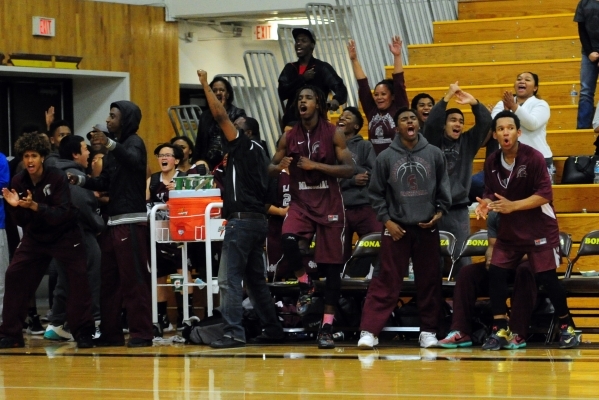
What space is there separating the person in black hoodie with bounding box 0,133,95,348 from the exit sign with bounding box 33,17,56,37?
5.63 metres

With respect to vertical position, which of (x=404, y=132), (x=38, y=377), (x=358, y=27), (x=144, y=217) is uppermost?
(x=358, y=27)

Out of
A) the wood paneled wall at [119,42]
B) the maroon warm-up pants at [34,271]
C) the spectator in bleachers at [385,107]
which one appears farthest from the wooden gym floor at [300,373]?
the wood paneled wall at [119,42]

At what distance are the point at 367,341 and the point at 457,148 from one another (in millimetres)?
1986

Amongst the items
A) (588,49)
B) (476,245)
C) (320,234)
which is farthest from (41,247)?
(588,49)

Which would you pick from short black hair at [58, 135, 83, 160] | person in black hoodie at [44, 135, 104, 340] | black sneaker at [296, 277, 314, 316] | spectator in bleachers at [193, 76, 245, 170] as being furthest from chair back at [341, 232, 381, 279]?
short black hair at [58, 135, 83, 160]

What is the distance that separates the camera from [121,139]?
31.8 ft

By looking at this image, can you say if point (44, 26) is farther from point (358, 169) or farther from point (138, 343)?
point (138, 343)

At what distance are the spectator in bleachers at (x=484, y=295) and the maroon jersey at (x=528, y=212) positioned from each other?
0.64 ft

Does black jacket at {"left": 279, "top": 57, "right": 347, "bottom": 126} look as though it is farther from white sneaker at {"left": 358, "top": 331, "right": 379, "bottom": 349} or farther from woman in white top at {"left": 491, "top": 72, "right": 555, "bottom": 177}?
white sneaker at {"left": 358, "top": 331, "right": 379, "bottom": 349}

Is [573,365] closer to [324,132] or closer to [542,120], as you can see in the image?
[324,132]

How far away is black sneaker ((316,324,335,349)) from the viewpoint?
351 inches

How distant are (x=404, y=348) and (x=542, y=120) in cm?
282

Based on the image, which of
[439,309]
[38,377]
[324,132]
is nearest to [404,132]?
[324,132]

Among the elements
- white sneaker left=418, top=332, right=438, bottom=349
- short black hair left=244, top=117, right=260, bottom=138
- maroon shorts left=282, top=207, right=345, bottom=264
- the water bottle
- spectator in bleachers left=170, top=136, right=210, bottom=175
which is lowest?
white sneaker left=418, top=332, right=438, bottom=349
